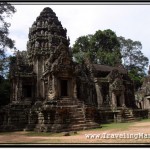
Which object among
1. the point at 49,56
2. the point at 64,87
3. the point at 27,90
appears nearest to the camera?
the point at 64,87

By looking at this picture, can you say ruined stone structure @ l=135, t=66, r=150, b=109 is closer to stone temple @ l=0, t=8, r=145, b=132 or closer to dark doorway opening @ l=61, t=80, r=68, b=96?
stone temple @ l=0, t=8, r=145, b=132

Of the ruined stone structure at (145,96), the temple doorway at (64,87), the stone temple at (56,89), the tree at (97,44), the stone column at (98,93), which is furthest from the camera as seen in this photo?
the tree at (97,44)

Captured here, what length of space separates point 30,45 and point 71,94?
34.5 feet

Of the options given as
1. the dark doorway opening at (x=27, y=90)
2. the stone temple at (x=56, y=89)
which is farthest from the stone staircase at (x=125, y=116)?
the dark doorway opening at (x=27, y=90)

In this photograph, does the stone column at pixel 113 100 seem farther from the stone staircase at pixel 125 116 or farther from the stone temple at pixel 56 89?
the stone staircase at pixel 125 116

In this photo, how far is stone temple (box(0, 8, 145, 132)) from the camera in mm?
20977

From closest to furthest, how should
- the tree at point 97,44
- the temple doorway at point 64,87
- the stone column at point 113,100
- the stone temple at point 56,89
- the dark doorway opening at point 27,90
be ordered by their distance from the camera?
the stone temple at point 56,89 → the temple doorway at point 64,87 → the dark doorway opening at point 27,90 → the stone column at point 113,100 → the tree at point 97,44

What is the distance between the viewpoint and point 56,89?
77.3ft

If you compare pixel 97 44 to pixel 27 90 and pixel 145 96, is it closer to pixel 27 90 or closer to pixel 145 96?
pixel 145 96

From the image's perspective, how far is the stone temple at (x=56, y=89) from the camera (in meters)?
21.0

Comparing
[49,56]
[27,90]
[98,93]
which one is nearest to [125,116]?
[98,93]

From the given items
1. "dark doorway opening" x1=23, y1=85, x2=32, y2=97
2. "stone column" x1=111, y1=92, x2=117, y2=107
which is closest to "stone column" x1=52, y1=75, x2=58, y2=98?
"dark doorway opening" x1=23, y1=85, x2=32, y2=97

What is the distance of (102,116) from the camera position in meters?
28.1

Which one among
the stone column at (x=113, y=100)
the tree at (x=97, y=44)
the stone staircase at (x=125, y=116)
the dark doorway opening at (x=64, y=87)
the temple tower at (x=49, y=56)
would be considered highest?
the tree at (x=97, y=44)
